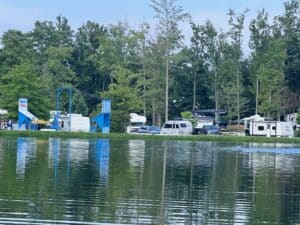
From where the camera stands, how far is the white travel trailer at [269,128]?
73750mm

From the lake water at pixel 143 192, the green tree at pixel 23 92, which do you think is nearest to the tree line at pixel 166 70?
the green tree at pixel 23 92

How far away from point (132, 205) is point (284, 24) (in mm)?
74082

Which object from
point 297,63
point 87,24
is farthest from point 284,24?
point 87,24

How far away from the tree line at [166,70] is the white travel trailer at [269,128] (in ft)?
18.8

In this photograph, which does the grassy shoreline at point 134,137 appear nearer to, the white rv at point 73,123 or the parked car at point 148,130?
the white rv at point 73,123

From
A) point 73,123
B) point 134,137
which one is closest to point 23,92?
point 73,123

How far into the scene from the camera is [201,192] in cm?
2164

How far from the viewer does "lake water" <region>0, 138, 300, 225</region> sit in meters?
16.2

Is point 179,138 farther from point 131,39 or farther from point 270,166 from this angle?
point 270,166

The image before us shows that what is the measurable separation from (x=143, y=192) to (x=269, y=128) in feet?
180

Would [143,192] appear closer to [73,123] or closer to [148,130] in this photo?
[73,123]

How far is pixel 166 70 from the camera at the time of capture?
8062 centimetres

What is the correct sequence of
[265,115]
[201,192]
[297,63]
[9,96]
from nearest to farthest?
[201,192] → [9,96] → [265,115] → [297,63]

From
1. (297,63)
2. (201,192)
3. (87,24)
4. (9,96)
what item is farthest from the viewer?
(87,24)
